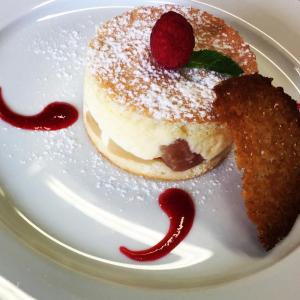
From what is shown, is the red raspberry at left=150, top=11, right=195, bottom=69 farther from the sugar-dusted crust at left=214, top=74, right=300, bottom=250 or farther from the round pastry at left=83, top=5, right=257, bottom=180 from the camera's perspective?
the sugar-dusted crust at left=214, top=74, right=300, bottom=250

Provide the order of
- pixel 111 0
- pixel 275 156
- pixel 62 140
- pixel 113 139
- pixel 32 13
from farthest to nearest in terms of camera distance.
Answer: pixel 111 0
pixel 32 13
pixel 62 140
pixel 113 139
pixel 275 156

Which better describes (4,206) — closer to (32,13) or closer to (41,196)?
(41,196)

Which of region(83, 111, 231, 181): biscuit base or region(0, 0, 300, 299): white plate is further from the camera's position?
region(83, 111, 231, 181): biscuit base

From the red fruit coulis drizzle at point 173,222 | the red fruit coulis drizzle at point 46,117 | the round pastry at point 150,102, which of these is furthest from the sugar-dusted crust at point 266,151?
the red fruit coulis drizzle at point 46,117

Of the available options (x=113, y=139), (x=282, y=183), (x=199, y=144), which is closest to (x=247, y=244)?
(x=282, y=183)

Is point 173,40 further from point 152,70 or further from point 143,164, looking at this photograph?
point 143,164

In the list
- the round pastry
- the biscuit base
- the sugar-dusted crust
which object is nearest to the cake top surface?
the round pastry
